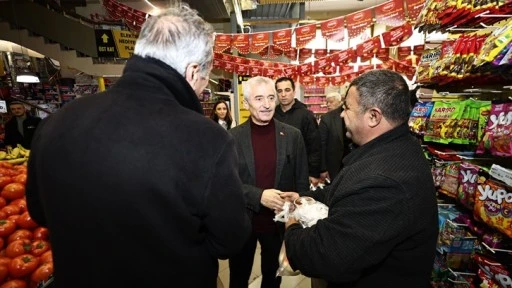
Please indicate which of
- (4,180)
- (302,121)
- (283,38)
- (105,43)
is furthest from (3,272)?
(283,38)

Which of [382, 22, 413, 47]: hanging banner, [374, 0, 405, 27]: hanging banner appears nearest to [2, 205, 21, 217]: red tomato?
[374, 0, 405, 27]: hanging banner

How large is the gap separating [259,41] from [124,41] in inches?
112

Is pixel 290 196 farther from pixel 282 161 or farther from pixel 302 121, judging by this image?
pixel 302 121

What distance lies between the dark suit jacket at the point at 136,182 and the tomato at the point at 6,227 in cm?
90

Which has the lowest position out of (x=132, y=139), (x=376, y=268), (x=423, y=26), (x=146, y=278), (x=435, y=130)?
(x=376, y=268)

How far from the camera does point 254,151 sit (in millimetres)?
2111

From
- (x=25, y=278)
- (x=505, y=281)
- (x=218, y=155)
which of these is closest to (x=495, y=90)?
(x=505, y=281)

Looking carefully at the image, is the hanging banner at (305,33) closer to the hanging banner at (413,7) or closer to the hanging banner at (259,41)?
the hanging banner at (259,41)

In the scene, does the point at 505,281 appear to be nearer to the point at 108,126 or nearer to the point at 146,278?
the point at 146,278

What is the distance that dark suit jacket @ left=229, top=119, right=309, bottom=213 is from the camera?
6.80 ft

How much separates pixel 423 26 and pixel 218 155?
2.01m

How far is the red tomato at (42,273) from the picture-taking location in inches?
55.2

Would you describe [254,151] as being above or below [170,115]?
below

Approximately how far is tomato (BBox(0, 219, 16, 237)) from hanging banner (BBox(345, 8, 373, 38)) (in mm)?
5758
